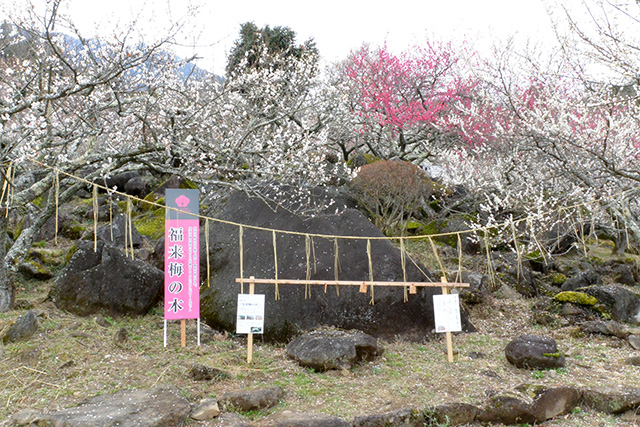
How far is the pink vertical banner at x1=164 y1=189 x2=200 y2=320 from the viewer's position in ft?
21.5

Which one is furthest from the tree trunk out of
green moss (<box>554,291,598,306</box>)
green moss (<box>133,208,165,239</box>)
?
green moss (<box>554,291,598,306</box>)

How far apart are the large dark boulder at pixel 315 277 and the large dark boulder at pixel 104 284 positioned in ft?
3.29

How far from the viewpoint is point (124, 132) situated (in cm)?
1052

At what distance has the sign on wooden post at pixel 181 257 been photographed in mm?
6531

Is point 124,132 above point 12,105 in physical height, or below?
above

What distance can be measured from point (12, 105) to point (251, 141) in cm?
487

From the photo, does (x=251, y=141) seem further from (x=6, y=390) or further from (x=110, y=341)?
(x=6, y=390)

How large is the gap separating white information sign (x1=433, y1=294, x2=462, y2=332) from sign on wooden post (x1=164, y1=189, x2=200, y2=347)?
3463mm

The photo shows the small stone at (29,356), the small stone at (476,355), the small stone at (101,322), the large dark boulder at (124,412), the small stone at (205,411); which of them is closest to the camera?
the large dark boulder at (124,412)

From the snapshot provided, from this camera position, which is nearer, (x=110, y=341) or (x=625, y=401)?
(x=625, y=401)

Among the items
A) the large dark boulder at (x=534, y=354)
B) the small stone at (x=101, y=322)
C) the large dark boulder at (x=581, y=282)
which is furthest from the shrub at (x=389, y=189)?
the small stone at (x=101, y=322)

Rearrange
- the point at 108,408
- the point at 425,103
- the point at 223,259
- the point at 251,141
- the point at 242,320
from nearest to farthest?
1. the point at 108,408
2. the point at 242,320
3. the point at 223,259
4. the point at 251,141
5. the point at 425,103

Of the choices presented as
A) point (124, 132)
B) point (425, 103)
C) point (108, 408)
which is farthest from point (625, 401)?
point (425, 103)

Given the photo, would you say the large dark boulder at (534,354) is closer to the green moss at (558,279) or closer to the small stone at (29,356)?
the green moss at (558,279)
